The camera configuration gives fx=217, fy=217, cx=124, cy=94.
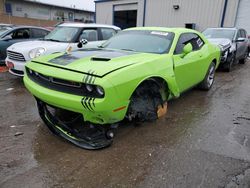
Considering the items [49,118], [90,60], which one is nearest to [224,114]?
[90,60]

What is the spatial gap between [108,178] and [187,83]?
263 cm

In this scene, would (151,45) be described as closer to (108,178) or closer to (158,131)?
(158,131)

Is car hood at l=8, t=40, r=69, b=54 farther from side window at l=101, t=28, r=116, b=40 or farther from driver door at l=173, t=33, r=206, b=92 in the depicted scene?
driver door at l=173, t=33, r=206, b=92

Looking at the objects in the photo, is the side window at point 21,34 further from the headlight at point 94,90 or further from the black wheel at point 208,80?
the headlight at point 94,90

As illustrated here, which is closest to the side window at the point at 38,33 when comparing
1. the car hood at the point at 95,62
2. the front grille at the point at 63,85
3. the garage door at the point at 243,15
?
the car hood at the point at 95,62

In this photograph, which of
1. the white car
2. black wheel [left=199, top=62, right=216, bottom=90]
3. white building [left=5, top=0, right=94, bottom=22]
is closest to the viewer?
black wheel [left=199, top=62, right=216, bottom=90]

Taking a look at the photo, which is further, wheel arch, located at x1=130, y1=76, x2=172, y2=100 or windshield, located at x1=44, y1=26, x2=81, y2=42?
windshield, located at x1=44, y1=26, x2=81, y2=42

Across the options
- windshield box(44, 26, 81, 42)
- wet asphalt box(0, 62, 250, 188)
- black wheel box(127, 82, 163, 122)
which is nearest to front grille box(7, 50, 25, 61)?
windshield box(44, 26, 81, 42)

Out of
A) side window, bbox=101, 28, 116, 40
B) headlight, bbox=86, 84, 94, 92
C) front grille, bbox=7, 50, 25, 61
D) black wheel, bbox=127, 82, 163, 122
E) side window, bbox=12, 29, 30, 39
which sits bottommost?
black wheel, bbox=127, 82, 163, 122

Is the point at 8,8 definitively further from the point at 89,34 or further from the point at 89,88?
the point at 89,88

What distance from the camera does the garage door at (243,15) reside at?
13.3m

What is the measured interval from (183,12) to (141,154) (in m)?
15.2

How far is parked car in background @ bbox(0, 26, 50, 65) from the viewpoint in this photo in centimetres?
759

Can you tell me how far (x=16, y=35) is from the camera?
8.15 m
